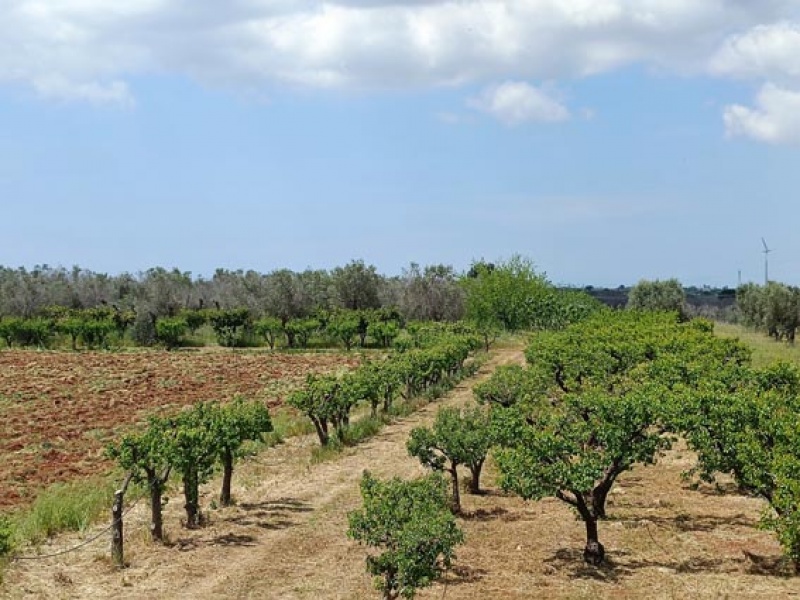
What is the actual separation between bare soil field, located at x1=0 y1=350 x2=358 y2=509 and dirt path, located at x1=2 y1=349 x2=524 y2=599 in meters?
6.49

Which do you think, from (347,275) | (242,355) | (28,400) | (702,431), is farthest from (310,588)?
(347,275)

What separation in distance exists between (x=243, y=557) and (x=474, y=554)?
16.1 ft

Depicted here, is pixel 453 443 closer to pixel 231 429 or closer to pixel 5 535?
pixel 231 429

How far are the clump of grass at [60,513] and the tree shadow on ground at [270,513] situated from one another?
129 inches

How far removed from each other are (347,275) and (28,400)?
63.7 metres

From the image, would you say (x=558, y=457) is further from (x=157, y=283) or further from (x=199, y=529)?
(x=157, y=283)

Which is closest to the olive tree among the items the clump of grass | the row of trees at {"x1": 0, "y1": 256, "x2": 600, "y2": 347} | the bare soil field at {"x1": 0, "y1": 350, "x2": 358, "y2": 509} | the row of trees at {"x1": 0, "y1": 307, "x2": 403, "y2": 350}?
the row of trees at {"x1": 0, "y1": 256, "x2": 600, "y2": 347}

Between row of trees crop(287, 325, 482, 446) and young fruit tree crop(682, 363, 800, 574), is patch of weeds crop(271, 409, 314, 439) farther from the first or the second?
young fruit tree crop(682, 363, 800, 574)

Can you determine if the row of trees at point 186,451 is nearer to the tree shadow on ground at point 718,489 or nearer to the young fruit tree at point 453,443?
the young fruit tree at point 453,443

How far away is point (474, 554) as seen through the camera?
18219mm

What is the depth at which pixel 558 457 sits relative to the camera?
16.8 meters

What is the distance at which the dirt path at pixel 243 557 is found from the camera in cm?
1614

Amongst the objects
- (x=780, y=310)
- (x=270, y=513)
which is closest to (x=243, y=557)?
(x=270, y=513)

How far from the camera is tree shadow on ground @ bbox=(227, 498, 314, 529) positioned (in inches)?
816
